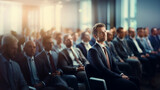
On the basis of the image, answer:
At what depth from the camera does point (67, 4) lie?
1020cm

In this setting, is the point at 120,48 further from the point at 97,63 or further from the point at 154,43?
the point at 97,63

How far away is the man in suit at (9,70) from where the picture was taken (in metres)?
1.88

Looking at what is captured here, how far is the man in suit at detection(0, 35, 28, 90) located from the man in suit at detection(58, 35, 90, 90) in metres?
0.98

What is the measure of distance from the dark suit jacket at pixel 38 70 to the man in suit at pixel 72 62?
497 mm

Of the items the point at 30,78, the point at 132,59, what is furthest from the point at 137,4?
the point at 30,78

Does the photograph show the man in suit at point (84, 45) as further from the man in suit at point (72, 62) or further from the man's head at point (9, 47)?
the man's head at point (9, 47)

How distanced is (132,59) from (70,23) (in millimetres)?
6362

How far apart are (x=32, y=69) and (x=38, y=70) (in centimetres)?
7

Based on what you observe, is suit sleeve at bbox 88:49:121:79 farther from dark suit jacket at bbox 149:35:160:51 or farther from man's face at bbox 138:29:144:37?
dark suit jacket at bbox 149:35:160:51

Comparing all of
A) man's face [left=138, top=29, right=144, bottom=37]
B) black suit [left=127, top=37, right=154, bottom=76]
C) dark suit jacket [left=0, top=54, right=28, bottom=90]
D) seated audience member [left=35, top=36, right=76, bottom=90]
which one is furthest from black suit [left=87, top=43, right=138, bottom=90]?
man's face [left=138, top=29, right=144, bottom=37]

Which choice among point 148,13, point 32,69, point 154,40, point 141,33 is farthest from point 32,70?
point 148,13

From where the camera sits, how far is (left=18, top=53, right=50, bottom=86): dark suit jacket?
2.34m

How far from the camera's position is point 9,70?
6.30ft

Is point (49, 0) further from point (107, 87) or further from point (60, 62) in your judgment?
point (107, 87)
